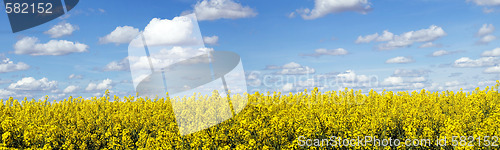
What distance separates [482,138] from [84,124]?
399 inches

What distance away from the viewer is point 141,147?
8344 millimetres

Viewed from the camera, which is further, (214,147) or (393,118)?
(393,118)

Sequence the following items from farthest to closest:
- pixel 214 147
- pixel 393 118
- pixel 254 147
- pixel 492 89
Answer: pixel 492 89
pixel 393 118
pixel 214 147
pixel 254 147

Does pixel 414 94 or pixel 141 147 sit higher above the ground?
pixel 414 94

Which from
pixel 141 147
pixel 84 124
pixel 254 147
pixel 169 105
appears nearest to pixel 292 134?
pixel 254 147

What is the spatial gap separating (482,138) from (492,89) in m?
7.49

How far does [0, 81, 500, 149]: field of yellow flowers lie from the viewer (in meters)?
8.10

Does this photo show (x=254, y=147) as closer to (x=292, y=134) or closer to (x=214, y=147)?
(x=214, y=147)

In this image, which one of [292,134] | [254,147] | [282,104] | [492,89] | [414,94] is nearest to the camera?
[254,147]

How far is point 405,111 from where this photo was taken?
421 inches

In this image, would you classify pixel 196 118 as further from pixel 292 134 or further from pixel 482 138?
pixel 482 138

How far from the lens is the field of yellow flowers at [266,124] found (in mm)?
8102

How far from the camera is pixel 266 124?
9.29m

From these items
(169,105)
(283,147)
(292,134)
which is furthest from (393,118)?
(169,105)
